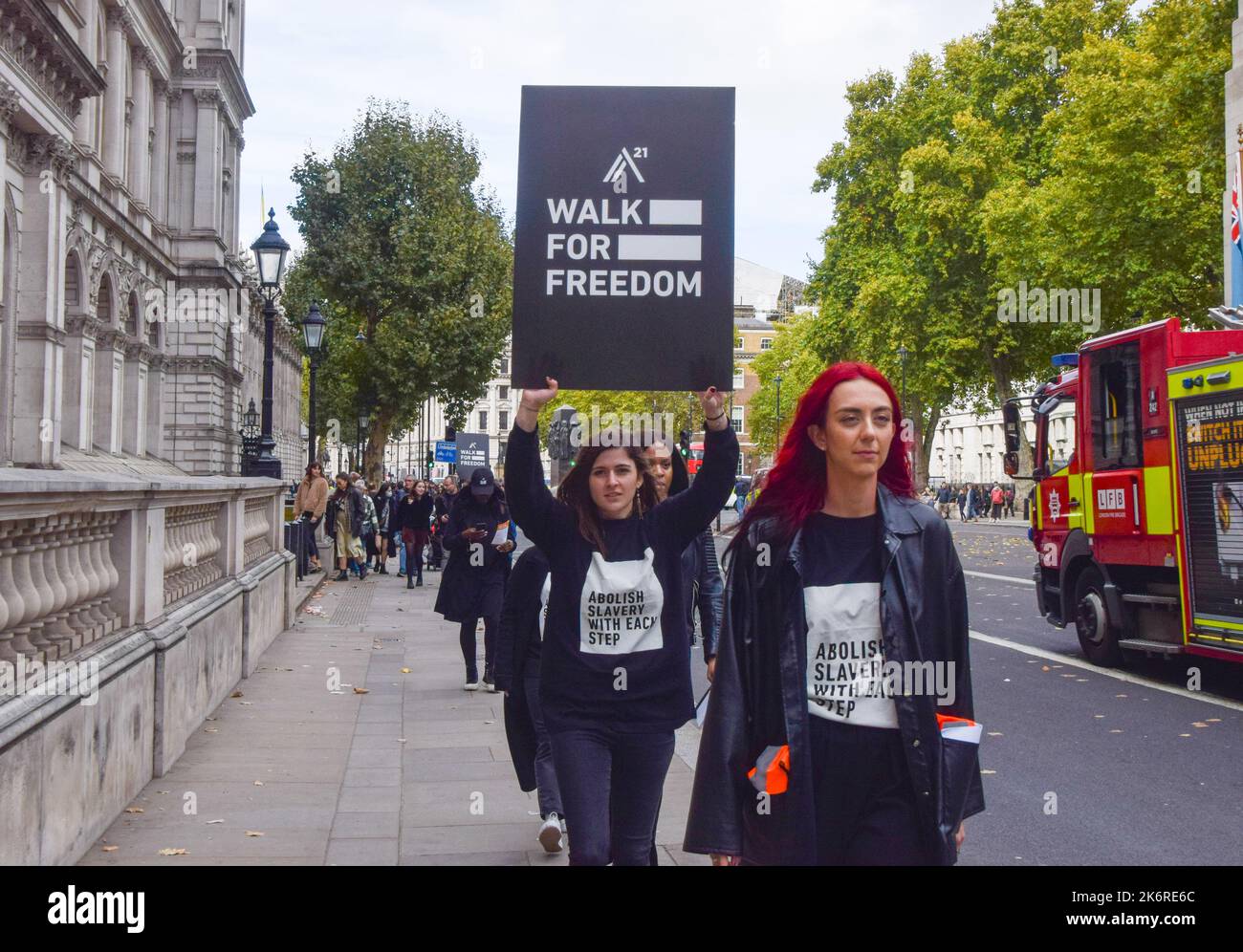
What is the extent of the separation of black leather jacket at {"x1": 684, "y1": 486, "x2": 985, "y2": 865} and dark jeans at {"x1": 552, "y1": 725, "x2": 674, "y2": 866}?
93 cm

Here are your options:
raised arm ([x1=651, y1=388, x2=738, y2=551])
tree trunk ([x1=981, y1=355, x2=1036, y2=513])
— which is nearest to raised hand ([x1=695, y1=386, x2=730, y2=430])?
raised arm ([x1=651, y1=388, x2=738, y2=551])

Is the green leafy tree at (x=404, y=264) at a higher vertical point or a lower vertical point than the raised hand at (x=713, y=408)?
higher

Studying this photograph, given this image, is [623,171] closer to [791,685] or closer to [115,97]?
[791,685]

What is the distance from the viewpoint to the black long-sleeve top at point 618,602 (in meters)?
4.16

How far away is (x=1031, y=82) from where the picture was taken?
46.1 metres

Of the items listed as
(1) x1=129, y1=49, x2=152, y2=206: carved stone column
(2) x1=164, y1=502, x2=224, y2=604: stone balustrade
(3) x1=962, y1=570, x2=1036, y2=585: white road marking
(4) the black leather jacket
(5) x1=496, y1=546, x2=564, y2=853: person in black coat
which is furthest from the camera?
(1) x1=129, y1=49, x2=152, y2=206: carved stone column

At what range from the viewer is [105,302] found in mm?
38812

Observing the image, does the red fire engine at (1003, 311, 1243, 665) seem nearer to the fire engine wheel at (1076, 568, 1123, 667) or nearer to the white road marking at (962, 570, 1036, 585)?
the fire engine wheel at (1076, 568, 1123, 667)

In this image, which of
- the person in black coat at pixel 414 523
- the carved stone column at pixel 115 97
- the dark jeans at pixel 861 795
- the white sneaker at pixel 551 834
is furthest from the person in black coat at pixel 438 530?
the dark jeans at pixel 861 795

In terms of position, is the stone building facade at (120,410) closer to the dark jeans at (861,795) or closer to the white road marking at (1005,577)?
the dark jeans at (861,795)

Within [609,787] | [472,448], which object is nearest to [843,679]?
[609,787]

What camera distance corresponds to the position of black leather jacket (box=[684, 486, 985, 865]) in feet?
10.1

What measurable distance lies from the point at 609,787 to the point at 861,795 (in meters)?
1.24

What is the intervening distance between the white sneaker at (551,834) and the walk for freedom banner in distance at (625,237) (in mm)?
2443
